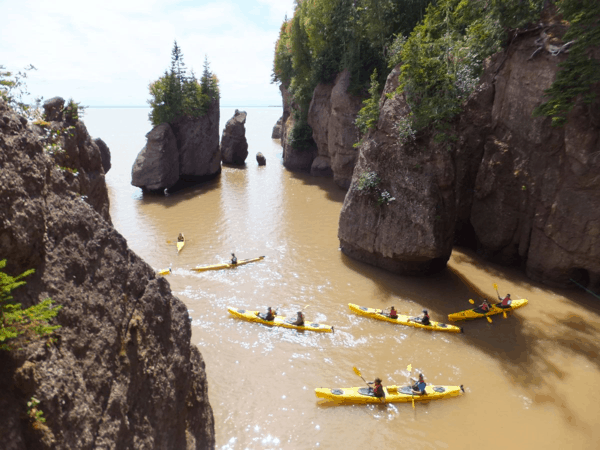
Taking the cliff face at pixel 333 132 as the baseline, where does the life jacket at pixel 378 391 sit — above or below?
below

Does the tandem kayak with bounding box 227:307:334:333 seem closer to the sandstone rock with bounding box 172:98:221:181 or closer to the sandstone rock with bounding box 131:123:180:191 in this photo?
the sandstone rock with bounding box 131:123:180:191

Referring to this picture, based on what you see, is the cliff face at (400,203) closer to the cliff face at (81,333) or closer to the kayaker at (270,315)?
the kayaker at (270,315)

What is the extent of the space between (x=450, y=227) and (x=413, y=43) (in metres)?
7.30

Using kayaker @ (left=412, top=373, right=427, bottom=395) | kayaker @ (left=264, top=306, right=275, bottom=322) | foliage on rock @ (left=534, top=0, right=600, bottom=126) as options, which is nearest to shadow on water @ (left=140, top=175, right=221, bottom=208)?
kayaker @ (left=264, top=306, right=275, bottom=322)

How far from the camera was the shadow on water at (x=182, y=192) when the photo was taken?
1030 inches

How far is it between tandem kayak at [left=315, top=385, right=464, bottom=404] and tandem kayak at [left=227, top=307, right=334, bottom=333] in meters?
2.72

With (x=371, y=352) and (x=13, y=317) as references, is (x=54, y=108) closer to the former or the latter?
(x=13, y=317)

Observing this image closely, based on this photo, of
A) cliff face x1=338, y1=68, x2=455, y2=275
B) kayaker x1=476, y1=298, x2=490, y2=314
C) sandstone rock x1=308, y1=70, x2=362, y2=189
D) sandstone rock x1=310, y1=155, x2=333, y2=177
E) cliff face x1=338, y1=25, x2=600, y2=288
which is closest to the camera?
cliff face x1=338, y1=25, x2=600, y2=288

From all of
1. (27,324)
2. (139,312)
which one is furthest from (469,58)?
(27,324)

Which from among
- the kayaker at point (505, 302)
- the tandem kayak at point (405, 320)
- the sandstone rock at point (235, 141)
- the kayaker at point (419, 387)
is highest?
the sandstone rock at point (235, 141)

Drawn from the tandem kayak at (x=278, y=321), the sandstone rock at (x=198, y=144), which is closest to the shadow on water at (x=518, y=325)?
the tandem kayak at (x=278, y=321)

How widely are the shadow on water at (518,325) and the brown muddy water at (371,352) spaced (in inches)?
1.6

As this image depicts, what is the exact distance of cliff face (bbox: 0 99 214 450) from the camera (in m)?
3.55

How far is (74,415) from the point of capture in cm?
378
